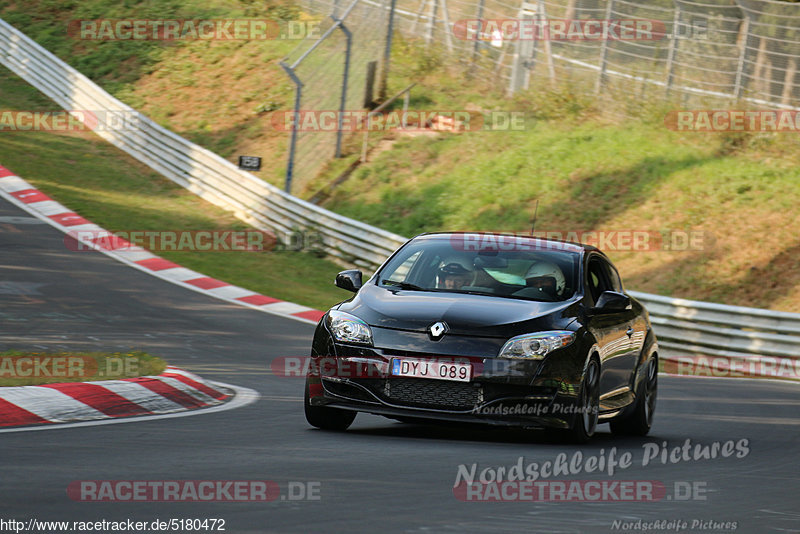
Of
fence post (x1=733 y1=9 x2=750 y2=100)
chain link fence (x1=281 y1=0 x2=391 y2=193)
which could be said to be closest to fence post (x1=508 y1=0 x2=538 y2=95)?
chain link fence (x1=281 y1=0 x2=391 y2=193)

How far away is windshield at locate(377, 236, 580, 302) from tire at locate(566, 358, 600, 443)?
60 centimetres

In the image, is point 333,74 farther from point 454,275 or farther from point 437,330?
point 437,330

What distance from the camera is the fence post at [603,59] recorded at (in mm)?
27672

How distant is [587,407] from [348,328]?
1.72 metres

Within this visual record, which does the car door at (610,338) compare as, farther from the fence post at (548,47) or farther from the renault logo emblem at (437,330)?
the fence post at (548,47)

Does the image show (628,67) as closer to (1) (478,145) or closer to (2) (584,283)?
(1) (478,145)

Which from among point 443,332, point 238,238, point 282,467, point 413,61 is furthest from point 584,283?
point 413,61

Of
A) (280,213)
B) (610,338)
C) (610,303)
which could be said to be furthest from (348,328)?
(280,213)

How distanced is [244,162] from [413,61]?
809 centimetres

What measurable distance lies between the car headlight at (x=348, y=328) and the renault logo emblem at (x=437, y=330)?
43cm

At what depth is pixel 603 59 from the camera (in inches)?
1113

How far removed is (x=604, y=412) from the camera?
9.12m

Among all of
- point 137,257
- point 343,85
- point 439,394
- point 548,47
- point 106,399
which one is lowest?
point 137,257

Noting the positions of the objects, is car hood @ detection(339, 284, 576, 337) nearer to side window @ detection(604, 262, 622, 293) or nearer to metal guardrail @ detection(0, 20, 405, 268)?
side window @ detection(604, 262, 622, 293)
